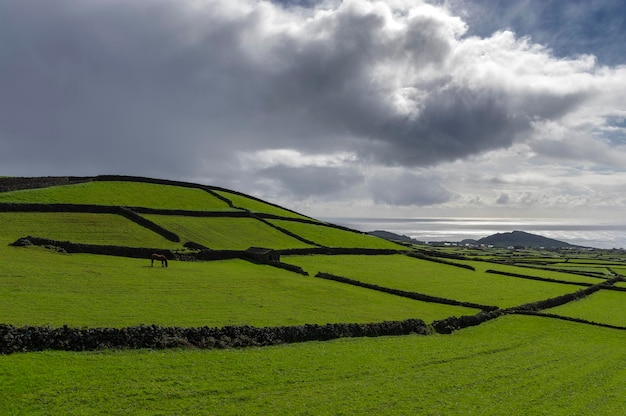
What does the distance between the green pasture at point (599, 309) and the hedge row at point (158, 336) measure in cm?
2888

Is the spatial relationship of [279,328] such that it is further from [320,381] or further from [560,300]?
[560,300]

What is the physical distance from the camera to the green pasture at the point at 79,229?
170 feet

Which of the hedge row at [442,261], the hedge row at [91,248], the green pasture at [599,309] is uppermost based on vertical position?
the hedge row at [91,248]

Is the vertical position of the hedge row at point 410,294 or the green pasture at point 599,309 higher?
the hedge row at point 410,294

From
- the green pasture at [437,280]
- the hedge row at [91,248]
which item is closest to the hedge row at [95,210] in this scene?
the hedge row at [91,248]

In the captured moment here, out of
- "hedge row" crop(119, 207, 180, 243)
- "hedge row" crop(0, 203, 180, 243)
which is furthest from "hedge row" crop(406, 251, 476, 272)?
"hedge row" crop(0, 203, 180, 243)

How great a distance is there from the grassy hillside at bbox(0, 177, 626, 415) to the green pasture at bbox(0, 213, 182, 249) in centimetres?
23

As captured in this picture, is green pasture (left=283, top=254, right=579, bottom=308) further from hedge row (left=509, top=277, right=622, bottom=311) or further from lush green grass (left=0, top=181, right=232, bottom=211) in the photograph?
lush green grass (left=0, top=181, right=232, bottom=211)

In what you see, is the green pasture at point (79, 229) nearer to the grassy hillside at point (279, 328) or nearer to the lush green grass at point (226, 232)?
the grassy hillside at point (279, 328)

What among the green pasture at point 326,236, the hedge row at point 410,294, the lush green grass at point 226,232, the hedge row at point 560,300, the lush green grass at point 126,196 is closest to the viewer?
the hedge row at point 410,294

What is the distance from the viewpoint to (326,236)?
281ft

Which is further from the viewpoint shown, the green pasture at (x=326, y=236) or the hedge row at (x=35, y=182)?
the green pasture at (x=326, y=236)

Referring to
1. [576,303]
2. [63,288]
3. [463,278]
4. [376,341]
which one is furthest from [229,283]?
[576,303]

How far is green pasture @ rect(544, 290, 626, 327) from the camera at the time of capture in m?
45.6
